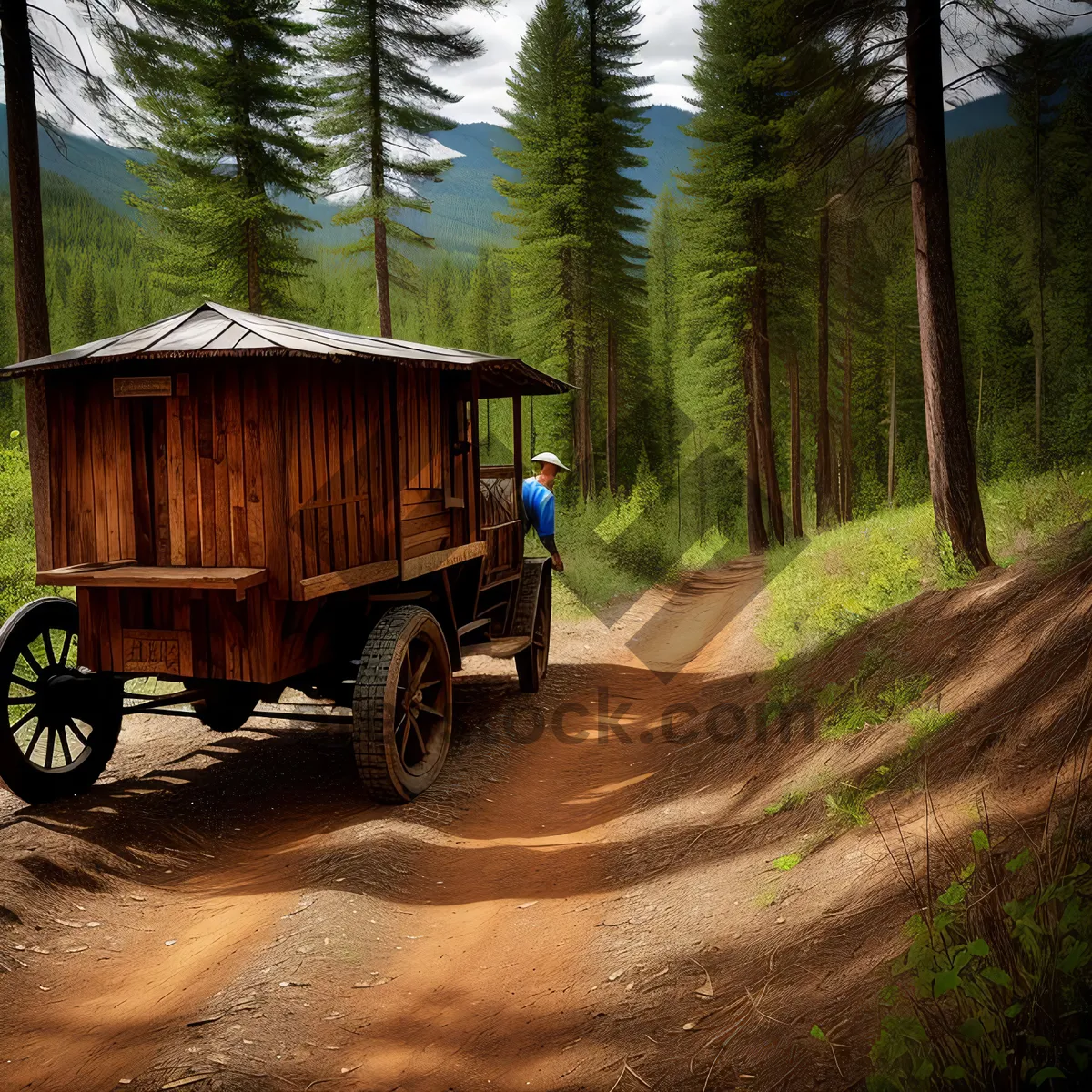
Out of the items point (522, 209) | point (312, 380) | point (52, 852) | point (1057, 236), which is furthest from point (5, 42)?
point (1057, 236)

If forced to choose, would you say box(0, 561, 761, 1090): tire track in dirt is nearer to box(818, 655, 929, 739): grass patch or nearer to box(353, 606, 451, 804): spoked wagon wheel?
box(353, 606, 451, 804): spoked wagon wheel

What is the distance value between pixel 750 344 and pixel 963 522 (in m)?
17.5

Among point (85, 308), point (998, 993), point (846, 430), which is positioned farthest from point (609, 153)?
point (85, 308)

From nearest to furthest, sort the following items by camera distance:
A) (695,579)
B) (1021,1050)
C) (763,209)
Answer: (1021,1050)
(695,579)
(763,209)

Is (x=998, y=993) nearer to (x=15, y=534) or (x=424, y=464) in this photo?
(x=424, y=464)

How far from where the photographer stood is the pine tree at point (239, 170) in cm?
1841

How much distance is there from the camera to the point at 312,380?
20.6 ft

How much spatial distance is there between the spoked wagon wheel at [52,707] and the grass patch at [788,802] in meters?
5.10

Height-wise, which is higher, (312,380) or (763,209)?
(763,209)

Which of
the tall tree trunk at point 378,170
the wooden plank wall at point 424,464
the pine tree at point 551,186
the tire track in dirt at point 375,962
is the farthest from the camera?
the pine tree at point 551,186

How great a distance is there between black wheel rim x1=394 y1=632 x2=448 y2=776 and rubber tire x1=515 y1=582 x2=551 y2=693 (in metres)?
2.36

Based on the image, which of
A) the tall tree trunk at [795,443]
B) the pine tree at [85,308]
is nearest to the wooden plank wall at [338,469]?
the tall tree trunk at [795,443]

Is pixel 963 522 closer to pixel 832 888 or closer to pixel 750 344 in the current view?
pixel 832 888

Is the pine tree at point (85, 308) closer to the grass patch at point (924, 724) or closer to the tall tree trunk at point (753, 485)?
the tall tree trunk at point (753, 485)
